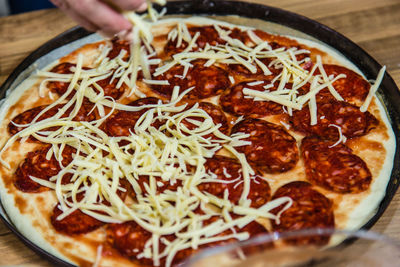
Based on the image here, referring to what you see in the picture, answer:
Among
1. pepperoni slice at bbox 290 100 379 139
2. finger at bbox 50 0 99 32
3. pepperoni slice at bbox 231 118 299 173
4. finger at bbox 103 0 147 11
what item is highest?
finger at bbox 50 0 99 32

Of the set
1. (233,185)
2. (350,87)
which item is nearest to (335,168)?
(233,185)

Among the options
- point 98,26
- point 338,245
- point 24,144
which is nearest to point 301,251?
point 338,245

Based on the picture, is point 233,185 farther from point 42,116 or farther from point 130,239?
point 42,116

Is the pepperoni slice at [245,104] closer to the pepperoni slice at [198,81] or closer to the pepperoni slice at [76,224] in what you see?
the pepperoni slice at [198,81]

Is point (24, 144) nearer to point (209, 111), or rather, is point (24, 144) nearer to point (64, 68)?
point (64, 68)

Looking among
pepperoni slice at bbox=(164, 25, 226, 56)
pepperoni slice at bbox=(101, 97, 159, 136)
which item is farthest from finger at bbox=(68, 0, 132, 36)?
pepperoni slice at bbox=(164, 25, 226, 56)

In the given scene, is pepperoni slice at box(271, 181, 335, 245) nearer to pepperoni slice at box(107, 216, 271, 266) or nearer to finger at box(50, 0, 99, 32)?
pepperoni slice at box(107, 216, 271, 266)
